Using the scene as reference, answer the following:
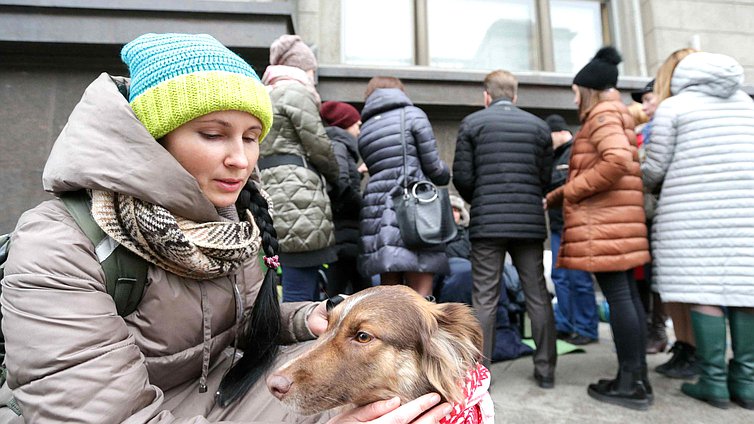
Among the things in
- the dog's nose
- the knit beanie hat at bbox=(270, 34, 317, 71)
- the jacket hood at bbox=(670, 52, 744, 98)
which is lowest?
the dog's nose

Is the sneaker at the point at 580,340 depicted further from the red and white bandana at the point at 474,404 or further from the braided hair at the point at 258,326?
the braided hair at the point at 258,326

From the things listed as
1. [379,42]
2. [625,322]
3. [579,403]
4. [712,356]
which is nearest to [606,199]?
[625,322]

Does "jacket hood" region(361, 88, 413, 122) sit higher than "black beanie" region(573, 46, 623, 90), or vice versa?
"black beanie" region(573, 46, 623, 90)

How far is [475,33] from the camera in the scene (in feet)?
28.9

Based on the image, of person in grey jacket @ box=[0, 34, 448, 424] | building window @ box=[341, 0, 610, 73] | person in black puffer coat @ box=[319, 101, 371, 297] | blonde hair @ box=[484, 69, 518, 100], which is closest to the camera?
person in grey jacket @ box=[0, 34, 448, 424]

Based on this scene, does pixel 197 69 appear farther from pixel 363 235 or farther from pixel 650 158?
pixel 650 158

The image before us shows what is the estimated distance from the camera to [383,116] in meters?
4.04

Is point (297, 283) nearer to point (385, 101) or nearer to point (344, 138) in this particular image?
point (344, 138)

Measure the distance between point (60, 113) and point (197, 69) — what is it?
6197 millimetres

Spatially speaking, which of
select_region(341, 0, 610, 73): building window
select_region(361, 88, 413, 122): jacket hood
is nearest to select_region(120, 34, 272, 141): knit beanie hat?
select_region(361, 88, 413, 122): jacket hood

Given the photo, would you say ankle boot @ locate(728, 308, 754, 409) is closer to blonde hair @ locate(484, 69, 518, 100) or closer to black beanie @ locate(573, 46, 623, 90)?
black beanie @ locate(573, 46, 623, 90)

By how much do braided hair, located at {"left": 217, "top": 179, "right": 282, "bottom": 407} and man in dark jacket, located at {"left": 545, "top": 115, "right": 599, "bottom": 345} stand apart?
430 cm

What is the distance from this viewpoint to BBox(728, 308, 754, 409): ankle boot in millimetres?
3396

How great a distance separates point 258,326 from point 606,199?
9.82 feet
